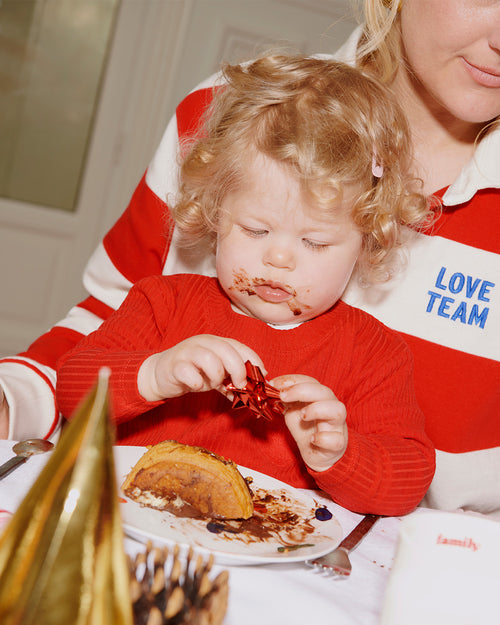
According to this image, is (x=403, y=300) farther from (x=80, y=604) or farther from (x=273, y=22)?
(x=273, y=22)

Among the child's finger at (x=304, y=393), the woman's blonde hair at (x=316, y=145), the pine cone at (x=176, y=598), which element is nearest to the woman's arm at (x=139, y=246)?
the woman's blonde hair at (x=316, y=145)

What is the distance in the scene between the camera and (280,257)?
3.51 feet

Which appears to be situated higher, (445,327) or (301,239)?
(301,239)

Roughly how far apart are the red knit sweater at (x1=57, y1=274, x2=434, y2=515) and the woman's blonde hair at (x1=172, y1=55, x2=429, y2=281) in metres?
0.14

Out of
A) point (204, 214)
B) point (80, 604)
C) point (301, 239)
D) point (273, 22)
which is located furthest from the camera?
point (273, 22)

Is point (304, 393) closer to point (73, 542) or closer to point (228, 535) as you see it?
point (228, 535)

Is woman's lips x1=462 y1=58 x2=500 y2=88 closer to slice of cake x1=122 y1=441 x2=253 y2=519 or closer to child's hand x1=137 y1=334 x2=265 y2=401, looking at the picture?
child's hand x1=137 y1=334 x2=265 y2=401

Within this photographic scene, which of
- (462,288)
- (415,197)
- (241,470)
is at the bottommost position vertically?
(241,470)

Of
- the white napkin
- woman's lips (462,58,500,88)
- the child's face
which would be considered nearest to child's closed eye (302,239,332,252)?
the child's face

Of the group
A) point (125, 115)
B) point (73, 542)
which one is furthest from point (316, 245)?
point (125, 115)

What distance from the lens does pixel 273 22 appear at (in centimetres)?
384

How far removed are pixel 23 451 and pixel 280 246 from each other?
45 cm

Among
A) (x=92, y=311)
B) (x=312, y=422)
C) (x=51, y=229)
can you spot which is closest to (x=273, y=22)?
(x=51, y=229)

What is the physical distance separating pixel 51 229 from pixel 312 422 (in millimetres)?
3226
